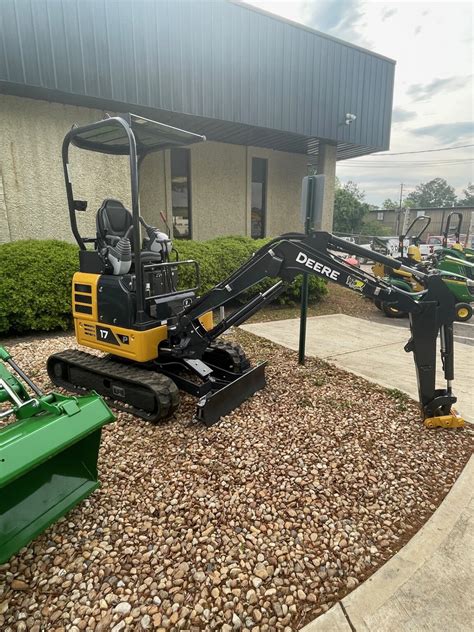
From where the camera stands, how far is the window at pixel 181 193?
11.7 meters

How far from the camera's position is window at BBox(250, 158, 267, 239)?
45.1 feet

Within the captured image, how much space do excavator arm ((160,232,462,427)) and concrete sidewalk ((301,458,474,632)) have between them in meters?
1.36

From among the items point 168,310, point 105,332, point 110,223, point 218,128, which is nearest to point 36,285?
point 110,223

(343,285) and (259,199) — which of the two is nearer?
(343,285)

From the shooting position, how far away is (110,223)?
4.29m

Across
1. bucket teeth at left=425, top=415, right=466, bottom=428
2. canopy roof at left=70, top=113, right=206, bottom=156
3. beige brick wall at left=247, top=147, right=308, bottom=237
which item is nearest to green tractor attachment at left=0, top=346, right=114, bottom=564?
canopy roof at left=70, top=113, right=206, bottom=156

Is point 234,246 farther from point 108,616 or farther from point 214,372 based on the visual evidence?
point 108,616

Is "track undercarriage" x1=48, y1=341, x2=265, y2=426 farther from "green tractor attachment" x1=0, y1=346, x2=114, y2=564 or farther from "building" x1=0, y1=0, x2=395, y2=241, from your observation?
"building" x1=0, y1=0, x2=395, y2=241

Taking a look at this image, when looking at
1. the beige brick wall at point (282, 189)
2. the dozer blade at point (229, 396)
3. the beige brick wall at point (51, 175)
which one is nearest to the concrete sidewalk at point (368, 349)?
the dozer blade at point (229, 396)

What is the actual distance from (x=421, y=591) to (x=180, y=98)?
9.54m

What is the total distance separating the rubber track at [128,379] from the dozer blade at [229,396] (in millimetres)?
303

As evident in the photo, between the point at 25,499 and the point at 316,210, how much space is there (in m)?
4.16

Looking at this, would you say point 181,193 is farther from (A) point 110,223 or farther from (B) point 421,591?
(B) point 421,591

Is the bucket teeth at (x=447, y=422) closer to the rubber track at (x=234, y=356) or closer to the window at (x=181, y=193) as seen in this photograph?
the rubber track at (x=234, y=356)
